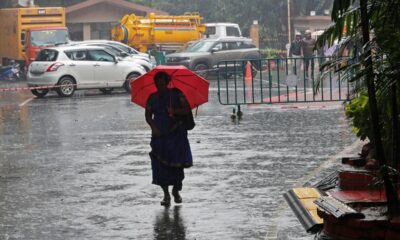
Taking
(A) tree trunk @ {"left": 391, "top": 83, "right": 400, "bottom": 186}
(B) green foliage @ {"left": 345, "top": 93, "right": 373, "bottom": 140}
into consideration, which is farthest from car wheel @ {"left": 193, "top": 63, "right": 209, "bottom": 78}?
(A) tree trunk @ {"left": 391, "top": 83, "right": 400, "bottom": 186}

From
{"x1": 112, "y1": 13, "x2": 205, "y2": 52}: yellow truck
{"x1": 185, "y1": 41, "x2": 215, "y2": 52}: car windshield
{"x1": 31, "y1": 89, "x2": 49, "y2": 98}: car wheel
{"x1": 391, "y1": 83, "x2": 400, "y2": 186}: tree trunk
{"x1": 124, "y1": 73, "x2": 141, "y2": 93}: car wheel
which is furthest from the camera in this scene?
{"x1": 112, "y1": 13, "x2": 205, "y2": 52}: yellow truck

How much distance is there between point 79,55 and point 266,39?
3005 cm

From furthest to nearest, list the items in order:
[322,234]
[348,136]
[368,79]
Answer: [348,136] < [322,234] < [368,79]

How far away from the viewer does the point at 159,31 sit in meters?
47.9

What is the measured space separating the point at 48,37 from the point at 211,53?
769 cm

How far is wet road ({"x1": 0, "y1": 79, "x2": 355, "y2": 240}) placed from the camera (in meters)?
Result: 10.9

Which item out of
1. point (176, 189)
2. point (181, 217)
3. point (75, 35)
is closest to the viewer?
point (181, 217)

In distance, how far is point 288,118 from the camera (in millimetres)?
22375

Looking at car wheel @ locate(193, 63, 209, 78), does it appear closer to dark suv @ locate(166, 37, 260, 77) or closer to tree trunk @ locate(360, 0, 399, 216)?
dark suv @ locate(166, 37, 260, 77)

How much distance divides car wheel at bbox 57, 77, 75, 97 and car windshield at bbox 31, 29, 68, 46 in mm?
12563

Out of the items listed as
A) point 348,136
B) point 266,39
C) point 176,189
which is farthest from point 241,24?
point 176,189

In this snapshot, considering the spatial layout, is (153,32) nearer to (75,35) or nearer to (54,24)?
(54,24)

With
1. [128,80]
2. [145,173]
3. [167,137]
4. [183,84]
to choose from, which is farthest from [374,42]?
[128,80]

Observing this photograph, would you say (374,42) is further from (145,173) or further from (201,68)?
A: (201,68)
